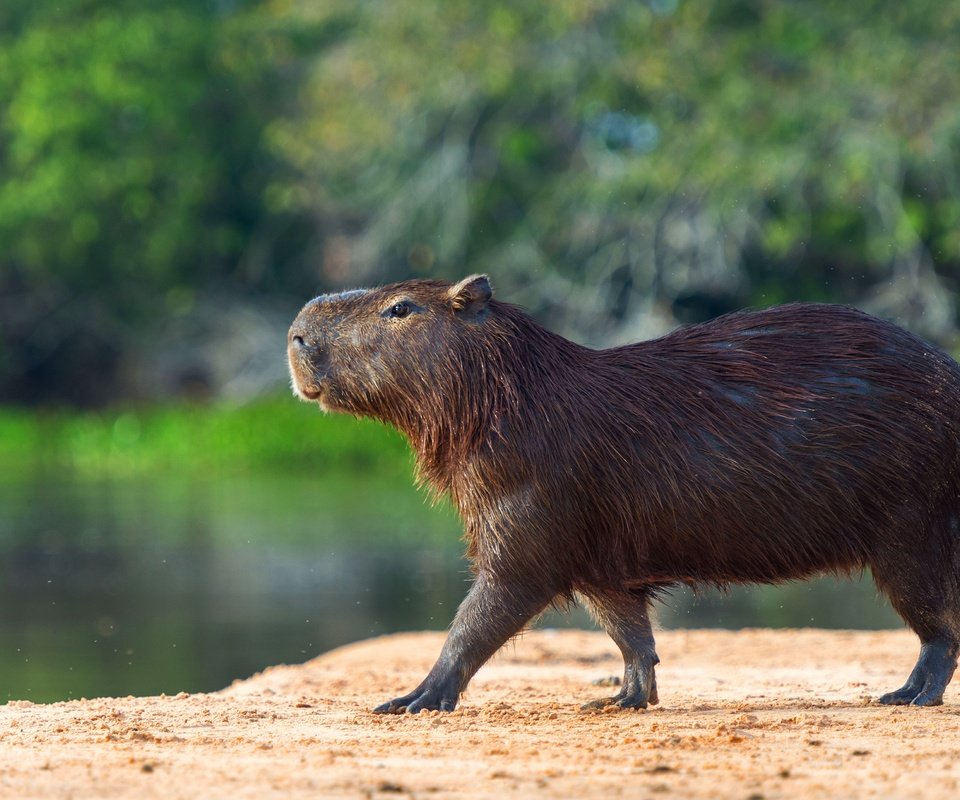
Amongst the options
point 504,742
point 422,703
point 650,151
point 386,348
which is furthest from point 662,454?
point 650,151

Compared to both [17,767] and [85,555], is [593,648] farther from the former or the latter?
[85,555]

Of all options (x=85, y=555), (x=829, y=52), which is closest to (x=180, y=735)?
Answer: (x=85, y=555)

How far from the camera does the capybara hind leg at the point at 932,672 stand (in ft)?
16.9

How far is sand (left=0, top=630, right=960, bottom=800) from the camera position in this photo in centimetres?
358

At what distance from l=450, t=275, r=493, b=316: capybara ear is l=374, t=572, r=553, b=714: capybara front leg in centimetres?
90

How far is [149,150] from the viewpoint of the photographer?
2598cm

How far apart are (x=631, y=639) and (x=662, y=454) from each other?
71 cm

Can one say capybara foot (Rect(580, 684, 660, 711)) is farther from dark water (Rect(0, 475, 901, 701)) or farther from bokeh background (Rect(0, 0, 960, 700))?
bokeh background (Rect(0, 0, 960, 700))

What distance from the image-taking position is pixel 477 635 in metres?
4.95

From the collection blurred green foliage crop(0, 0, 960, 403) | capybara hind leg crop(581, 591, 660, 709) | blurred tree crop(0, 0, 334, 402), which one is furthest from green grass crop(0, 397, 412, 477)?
capybara hind leg crop(581, 591, 660, 709)

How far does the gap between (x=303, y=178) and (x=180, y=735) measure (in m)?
21.9

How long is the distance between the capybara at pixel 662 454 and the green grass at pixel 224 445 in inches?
604

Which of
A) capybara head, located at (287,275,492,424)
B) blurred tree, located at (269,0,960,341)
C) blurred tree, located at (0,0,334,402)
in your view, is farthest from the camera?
blurred tree, located at (0,0,334,402)

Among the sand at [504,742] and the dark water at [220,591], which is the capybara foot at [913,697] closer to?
the sand at [504,742]
